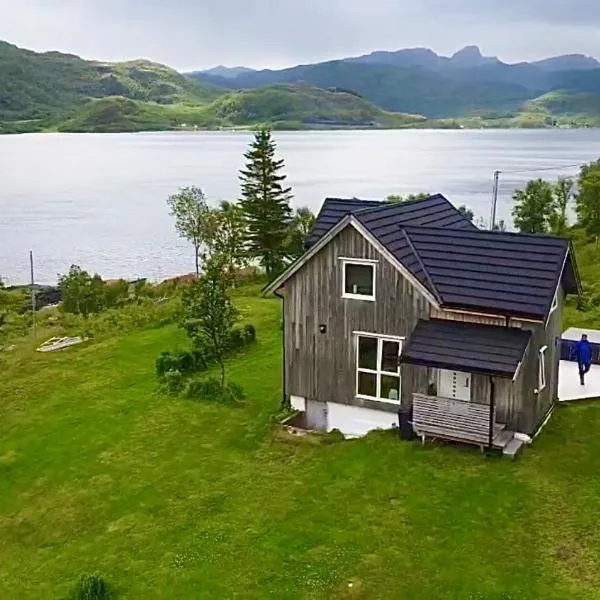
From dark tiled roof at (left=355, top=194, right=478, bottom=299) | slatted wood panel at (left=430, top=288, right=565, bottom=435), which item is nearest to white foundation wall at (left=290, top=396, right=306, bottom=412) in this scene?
slatted wood panel at (left=430, top=288, right=565, bottom=435)

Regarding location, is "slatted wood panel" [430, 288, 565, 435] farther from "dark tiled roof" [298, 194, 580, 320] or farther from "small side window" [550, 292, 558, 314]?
"small side window" [550, 292, 558, 314]

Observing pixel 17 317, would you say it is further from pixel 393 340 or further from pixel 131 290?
pixel 393 340

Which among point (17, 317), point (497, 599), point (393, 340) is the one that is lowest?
point (17, 317)

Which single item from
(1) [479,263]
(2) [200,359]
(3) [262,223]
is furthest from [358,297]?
(3) [262,223]

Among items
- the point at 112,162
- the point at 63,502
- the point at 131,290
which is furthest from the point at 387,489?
the point at 112,162

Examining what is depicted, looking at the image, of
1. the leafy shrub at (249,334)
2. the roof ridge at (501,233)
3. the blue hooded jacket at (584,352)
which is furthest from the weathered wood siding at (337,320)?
the leafy shrub at (249,334)

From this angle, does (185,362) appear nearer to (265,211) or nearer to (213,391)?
(213,391)

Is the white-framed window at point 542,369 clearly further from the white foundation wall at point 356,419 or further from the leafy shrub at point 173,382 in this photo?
the leafy shrub at point 173,382
